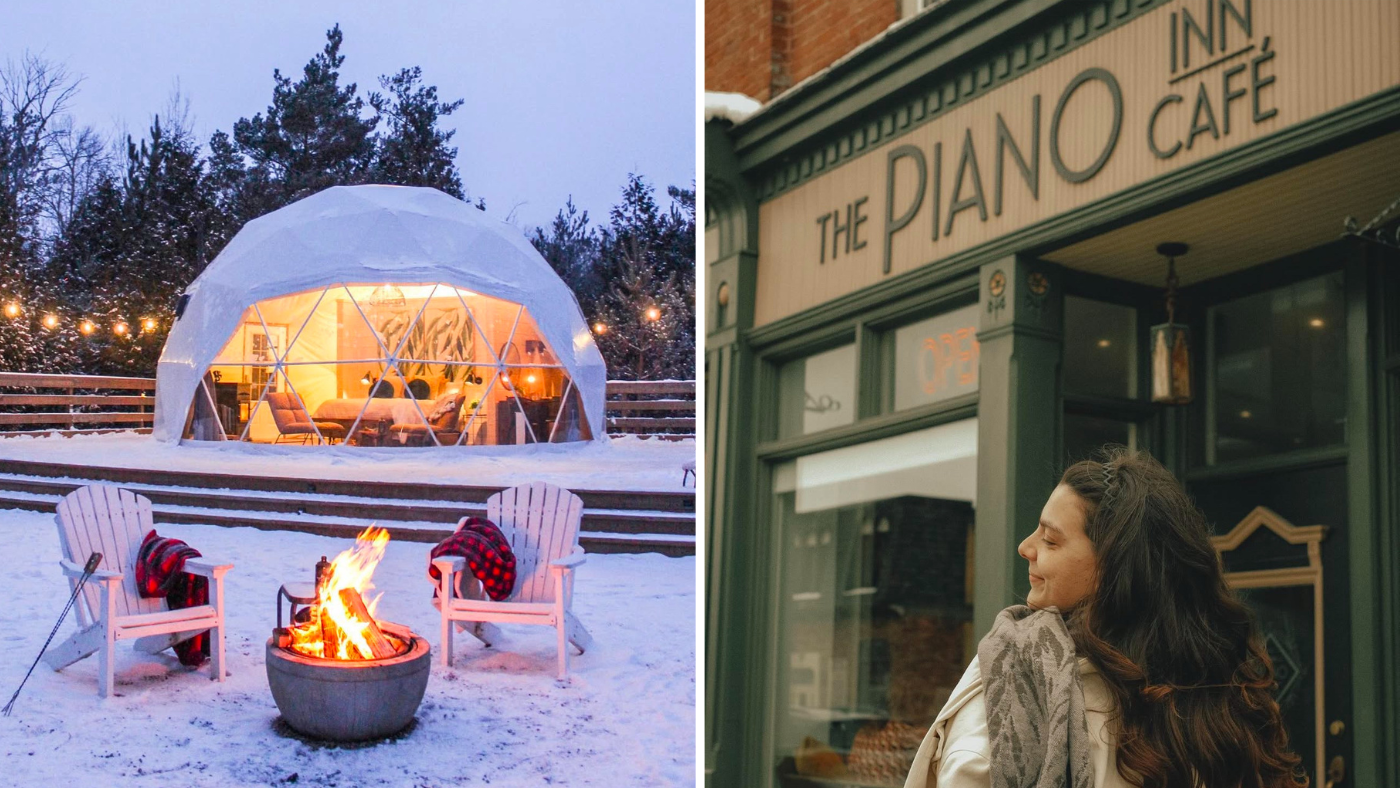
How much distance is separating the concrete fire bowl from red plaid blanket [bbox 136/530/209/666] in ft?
1.78

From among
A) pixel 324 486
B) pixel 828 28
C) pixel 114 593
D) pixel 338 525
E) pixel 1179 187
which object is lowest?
pixel 114 593

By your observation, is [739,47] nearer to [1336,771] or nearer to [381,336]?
[381,336]

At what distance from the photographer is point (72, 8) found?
268 inches

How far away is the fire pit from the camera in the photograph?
5195 mm

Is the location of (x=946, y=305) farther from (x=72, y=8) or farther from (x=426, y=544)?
(x=72, y=8)

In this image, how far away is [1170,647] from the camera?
5.24ft

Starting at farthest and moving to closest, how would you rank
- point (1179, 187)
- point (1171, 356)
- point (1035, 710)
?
1. point (1171, 356)
2. point (1179, 187)
3. point (1035, 710)

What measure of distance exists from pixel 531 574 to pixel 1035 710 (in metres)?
4.81

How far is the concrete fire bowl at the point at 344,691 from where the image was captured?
5180mm

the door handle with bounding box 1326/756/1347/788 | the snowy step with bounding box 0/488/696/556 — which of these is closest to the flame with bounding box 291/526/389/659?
the snowy step with bounding box 0/488/696/556

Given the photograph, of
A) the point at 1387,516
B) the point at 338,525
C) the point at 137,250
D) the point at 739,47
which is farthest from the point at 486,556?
the point at 1387,516

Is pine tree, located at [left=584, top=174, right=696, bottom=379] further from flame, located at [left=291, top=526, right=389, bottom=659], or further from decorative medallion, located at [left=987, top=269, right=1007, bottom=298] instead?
decorative medallion, located at [left=987, top=269, right=1007, bottom=298]

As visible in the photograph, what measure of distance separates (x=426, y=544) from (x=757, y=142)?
2924mm

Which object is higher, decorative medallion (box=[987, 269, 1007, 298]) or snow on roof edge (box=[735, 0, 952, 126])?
snow on roof edge (box=[735, 0, 952, 126])
